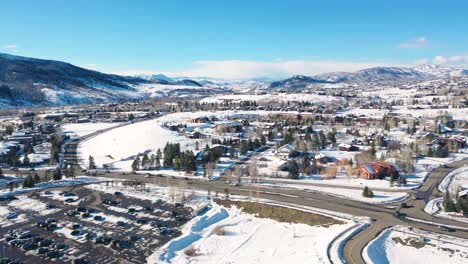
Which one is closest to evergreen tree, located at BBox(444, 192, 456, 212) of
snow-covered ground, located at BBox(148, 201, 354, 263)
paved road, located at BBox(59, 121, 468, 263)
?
paved road, located at BBox(59, 121, 468, 263)

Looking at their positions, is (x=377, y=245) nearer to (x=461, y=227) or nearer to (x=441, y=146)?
(x=461, y=227)

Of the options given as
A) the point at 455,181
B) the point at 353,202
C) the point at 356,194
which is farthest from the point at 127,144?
the point at 455,181

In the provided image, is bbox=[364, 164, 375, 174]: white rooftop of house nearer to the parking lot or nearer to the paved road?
the paved road

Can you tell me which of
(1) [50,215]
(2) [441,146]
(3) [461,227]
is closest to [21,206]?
(1) [50,215]

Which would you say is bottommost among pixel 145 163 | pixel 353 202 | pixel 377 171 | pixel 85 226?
pixel 85 226

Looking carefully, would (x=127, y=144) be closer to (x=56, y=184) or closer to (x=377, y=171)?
(x=56, y=184)

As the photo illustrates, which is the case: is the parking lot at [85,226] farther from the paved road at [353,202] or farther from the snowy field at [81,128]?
the snowy field at [81,128]
